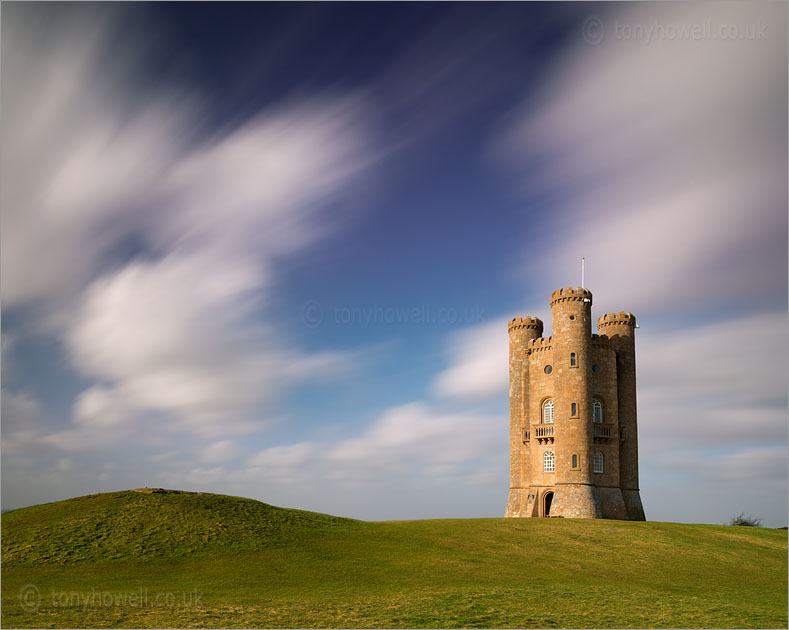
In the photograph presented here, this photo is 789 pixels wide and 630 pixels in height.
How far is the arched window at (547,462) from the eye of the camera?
6706 centimetres

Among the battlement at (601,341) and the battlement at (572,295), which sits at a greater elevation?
the battlement at (572,295)

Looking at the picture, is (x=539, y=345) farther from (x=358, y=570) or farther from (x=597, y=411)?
(x=358, y=570)

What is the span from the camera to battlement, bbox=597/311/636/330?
238 feet

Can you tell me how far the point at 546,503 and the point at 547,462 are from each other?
4084 mm

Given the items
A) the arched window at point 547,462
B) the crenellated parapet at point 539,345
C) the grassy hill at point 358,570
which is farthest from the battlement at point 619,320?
the grassy hill at point 358,570

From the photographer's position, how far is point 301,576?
32.8 meters

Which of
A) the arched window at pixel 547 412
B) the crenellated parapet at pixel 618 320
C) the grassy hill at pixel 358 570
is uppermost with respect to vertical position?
the crenellated parapet at pixel 618 320

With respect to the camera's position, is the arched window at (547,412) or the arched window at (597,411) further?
the arched window at (547,412)

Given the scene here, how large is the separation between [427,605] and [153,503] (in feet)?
94.1

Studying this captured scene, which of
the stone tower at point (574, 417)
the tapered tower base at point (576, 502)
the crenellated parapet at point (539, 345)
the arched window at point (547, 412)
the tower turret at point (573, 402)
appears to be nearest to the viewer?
the tapered tower base at point (576, 502)

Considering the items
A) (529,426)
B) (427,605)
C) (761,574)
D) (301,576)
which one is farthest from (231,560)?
(529,426)

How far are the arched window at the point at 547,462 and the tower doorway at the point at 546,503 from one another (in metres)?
2.38

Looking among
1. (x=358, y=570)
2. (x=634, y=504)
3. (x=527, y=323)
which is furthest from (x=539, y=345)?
(x=358, y=570)

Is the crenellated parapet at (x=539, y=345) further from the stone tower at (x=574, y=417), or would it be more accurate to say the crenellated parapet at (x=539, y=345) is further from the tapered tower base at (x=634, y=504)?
the tapered tower base at (x=634, y=504)
